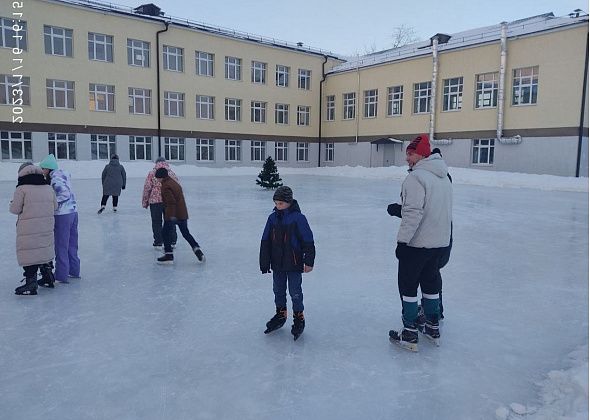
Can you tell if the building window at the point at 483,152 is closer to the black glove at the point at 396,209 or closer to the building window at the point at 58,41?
the building window at the point at 58,41

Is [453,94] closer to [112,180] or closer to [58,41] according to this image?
[112,180]

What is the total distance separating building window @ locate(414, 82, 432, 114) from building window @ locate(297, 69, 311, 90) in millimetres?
10676

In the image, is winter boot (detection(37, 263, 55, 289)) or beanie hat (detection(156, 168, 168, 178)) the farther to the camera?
beanie hat (detection(156, 168, 168, 178))

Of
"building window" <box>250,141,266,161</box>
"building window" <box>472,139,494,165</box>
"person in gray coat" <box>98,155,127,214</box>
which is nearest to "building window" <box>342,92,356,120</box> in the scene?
"building window" <box>250,141,266,161</box>

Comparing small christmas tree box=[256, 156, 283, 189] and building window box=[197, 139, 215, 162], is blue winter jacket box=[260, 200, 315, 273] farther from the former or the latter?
building window box=[197, 139, 215, 162]

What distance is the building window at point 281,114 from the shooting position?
128 feet

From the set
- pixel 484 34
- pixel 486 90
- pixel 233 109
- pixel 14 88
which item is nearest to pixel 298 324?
pixel 486 90

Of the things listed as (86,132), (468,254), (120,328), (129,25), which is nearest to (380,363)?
(120,328)

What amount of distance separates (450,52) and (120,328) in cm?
3186

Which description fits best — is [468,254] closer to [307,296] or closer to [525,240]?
[525,240]

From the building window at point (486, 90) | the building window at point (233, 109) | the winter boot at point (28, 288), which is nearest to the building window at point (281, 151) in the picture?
the building window at point (233, 109)

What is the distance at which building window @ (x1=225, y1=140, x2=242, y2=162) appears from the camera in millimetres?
36469

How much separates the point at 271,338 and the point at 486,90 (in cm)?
2968

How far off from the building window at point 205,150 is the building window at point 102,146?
6.26 m
